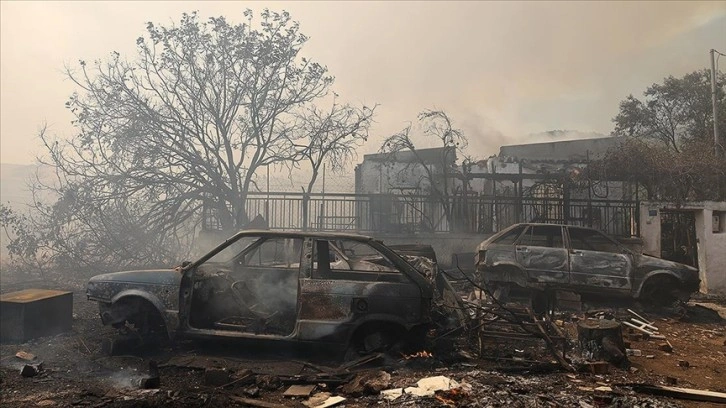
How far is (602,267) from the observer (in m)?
8.62

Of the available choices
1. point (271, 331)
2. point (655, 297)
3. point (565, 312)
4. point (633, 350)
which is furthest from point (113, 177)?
point (655, 297)

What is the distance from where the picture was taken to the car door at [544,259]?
344 inches

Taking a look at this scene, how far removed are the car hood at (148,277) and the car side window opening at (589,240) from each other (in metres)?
7.20

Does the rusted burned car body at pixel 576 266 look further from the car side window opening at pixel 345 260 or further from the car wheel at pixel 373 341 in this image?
the car wheel at pixel 373 341

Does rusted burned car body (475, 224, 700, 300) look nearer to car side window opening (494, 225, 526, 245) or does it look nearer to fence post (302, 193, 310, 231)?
car side window opening (494, 225, 526, 245)

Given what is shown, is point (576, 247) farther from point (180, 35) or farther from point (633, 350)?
point (180, 35)

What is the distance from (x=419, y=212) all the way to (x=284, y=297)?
28.0ft

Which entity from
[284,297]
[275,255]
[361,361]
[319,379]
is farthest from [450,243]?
[319,379]

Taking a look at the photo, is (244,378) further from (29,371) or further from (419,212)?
(419,212)

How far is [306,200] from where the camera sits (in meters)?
13.2

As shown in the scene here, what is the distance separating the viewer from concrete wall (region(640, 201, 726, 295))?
11406mm

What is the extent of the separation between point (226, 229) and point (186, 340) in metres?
7.77

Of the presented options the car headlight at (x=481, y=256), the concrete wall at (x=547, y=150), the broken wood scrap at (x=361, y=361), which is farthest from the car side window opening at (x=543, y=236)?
the concrete wall at (x=547, y=150)

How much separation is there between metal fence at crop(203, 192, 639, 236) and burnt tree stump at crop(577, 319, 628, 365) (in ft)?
25.6
